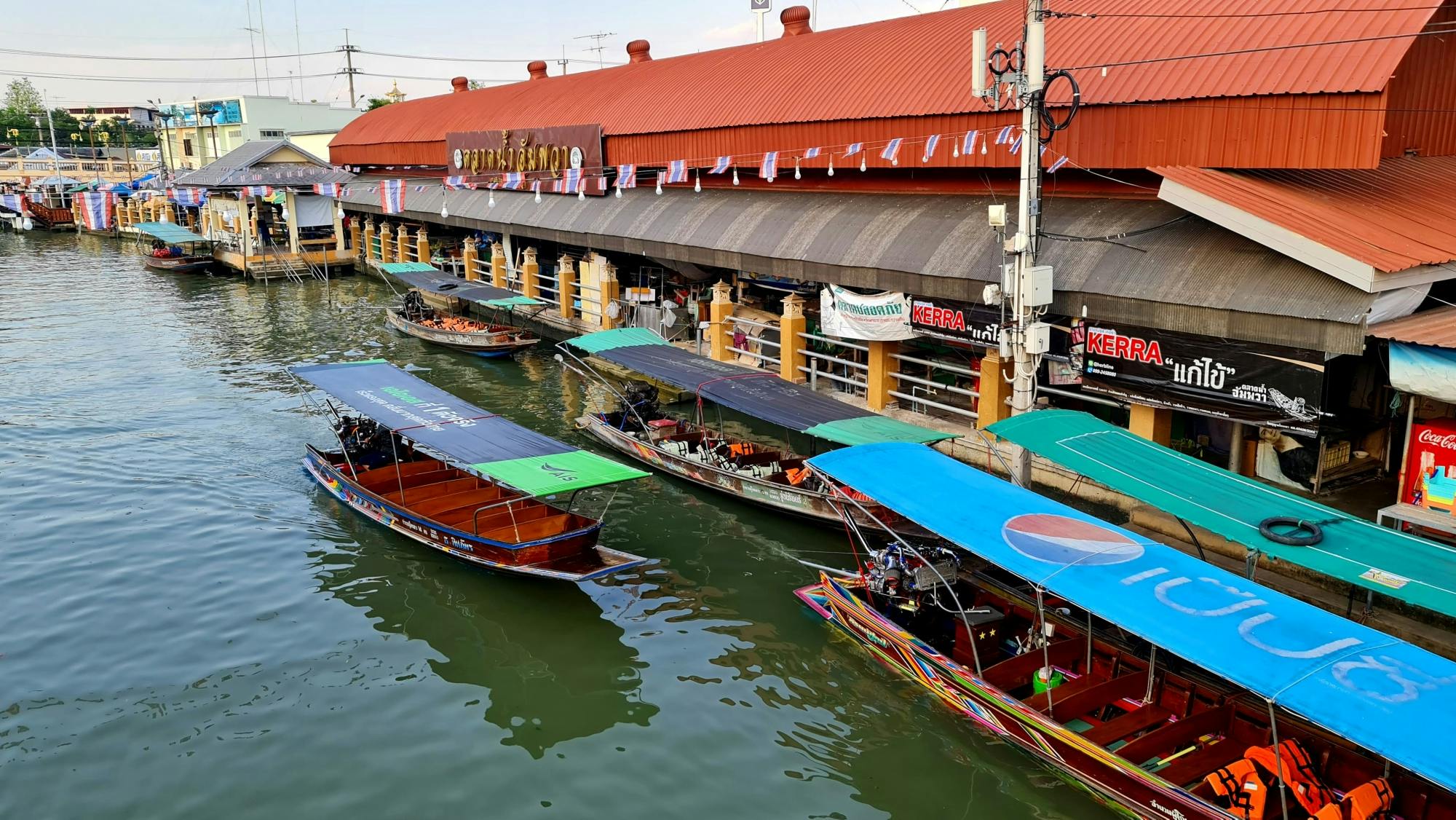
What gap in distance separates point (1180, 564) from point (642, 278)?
1094 inches

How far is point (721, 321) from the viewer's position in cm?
3017

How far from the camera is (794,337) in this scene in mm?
27312

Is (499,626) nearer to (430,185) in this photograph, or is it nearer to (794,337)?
(794,337)

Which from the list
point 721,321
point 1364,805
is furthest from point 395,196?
point 1364,805

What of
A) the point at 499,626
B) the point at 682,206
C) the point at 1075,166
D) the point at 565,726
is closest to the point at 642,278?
the point at 682,206

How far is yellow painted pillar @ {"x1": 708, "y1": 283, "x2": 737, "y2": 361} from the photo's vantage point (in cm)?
3022

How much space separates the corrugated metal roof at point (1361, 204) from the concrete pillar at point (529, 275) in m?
27.3

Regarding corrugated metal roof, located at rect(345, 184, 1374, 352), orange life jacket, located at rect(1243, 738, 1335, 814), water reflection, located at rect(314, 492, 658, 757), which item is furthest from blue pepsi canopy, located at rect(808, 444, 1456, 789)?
corrugated metal roof, located at rect(345, 184, 1374, 352)

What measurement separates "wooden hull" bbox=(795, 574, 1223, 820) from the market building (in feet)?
24.0

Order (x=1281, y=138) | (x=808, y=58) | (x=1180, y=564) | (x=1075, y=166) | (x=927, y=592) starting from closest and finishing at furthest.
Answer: (x=1180, y=564) → (x=927, y=592) → (x=1281, y=138) → (x=1075, y=166) → (x=808, y=58)

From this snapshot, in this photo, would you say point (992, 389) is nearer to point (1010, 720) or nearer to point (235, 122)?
point (1010, 720)

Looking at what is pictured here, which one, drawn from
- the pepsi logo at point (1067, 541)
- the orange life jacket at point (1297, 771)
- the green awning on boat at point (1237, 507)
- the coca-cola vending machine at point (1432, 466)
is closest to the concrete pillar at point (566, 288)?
the green awning on boat at point (1237, 507)

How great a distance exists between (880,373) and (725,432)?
4740mm

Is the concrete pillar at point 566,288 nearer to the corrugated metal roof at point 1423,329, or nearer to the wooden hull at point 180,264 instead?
the corrugated metal roof at point 1423,329
